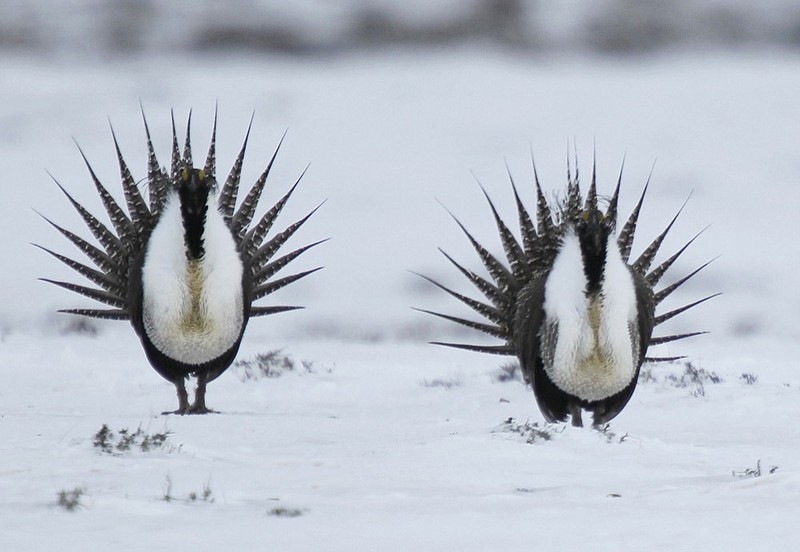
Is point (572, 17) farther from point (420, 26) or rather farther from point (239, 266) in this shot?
point (239, 266)

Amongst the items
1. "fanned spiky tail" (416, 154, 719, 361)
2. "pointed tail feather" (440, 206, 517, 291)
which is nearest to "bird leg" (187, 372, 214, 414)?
"fanned spiky tail" (416, 154, 719, 361)

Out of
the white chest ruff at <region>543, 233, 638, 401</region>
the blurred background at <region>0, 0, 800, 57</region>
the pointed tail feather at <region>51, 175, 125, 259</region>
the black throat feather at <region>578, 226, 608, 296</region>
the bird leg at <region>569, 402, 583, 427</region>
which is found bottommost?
the bird leg at <region>569, 402, 583, 427</region>

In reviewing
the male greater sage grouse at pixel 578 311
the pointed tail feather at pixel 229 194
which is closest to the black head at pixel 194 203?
the pointed tail feather at pixel 229 194

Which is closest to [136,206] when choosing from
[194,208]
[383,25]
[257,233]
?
[257,233]

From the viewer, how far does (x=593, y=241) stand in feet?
16.7

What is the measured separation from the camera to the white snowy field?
3082 millimetres

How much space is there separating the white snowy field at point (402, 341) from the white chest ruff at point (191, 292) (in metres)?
0.30

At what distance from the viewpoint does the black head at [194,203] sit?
5.28 m

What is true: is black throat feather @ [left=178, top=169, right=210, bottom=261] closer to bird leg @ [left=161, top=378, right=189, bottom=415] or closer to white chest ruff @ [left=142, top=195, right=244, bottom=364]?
white chest ruff @ [left=142, top=195, right=244, bottom=364]

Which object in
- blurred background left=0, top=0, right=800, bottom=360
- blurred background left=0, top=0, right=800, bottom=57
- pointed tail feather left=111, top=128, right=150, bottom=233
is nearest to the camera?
pointed tail feather left=111, top=128, right=150, bottom=233

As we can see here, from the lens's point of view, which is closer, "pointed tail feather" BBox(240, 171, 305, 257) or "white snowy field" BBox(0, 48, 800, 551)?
"white snowy field" BBox(0, 48, 800, 551)

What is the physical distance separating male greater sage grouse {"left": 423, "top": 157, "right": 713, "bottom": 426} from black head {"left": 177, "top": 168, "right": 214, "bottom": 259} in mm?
870

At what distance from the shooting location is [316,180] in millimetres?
19125

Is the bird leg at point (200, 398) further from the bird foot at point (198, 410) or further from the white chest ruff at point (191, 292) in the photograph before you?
the white chest ruff at point (191, 292)
